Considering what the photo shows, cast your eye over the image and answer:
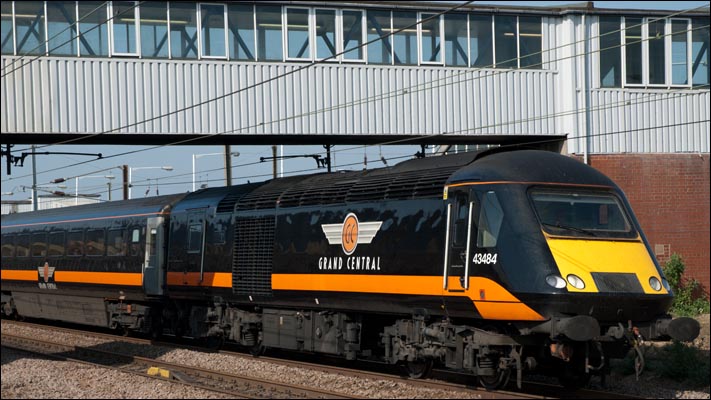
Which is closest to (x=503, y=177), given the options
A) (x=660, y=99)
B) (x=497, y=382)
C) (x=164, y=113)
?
(x=497, y=382)

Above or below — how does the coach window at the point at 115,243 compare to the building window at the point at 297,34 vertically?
below

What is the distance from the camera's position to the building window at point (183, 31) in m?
25.8

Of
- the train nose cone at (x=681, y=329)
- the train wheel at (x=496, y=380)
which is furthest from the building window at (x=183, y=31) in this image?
the train nose cone at (x=681, y=329)

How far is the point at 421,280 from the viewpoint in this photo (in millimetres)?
14484

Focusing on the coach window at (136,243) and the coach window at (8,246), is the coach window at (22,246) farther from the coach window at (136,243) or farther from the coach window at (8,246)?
the coach window at (136,243)

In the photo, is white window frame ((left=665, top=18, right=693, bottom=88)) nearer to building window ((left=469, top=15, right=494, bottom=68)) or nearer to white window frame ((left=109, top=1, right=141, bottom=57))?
building window ((left=469, top=15, right=494, bottom=68))

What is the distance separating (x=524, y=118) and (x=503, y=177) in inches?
573

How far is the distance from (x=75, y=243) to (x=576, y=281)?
18.2m

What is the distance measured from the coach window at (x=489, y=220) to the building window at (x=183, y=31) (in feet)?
46.6

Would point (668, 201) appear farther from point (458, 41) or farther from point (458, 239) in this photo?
point (458, 239)

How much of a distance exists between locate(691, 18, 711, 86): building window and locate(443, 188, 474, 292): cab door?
1725 cm

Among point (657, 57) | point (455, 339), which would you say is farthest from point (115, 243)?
point (657, 57)

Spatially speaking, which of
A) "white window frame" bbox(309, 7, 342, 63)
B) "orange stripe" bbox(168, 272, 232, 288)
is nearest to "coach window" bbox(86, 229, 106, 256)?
"orange stripe" bbox(168, 272, 232, 288)

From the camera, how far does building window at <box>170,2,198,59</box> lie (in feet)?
84.8
